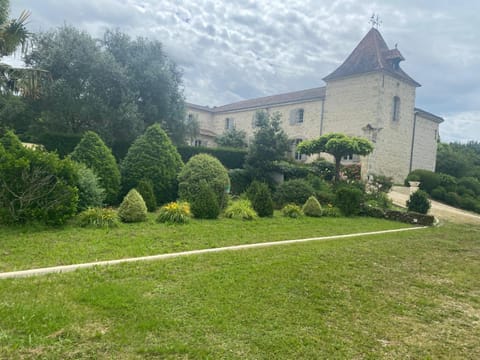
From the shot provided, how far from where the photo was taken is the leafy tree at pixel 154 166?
10.3 metres

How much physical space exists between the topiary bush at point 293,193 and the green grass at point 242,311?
6.71 metres

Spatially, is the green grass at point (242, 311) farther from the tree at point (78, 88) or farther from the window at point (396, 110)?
the window at point (396, 110)

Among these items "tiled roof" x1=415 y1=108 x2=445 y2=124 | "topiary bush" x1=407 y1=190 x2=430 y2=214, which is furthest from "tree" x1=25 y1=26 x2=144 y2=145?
"tiled roof" x1=415 y1=108 x2=445 y2=124

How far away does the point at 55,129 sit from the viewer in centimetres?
1542

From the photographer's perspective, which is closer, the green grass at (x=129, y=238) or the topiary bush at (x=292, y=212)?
the green grass at (x=129, y=238)

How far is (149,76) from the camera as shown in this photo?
1705 centimetres

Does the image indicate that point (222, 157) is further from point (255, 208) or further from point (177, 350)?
point (177, 350)

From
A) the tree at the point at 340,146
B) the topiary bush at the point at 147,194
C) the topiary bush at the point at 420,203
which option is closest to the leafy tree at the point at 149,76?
the tree at the point at 340,146

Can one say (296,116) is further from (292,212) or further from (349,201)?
(292,212)

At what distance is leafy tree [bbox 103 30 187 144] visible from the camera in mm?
17094

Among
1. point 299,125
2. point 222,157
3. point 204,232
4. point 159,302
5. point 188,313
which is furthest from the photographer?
point 299,125

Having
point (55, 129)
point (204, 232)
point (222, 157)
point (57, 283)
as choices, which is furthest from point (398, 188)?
point (57, 283)

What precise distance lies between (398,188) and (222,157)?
11750 mm

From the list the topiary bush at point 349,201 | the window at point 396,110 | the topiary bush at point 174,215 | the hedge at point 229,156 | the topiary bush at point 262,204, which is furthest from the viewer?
the window at point 396,110
